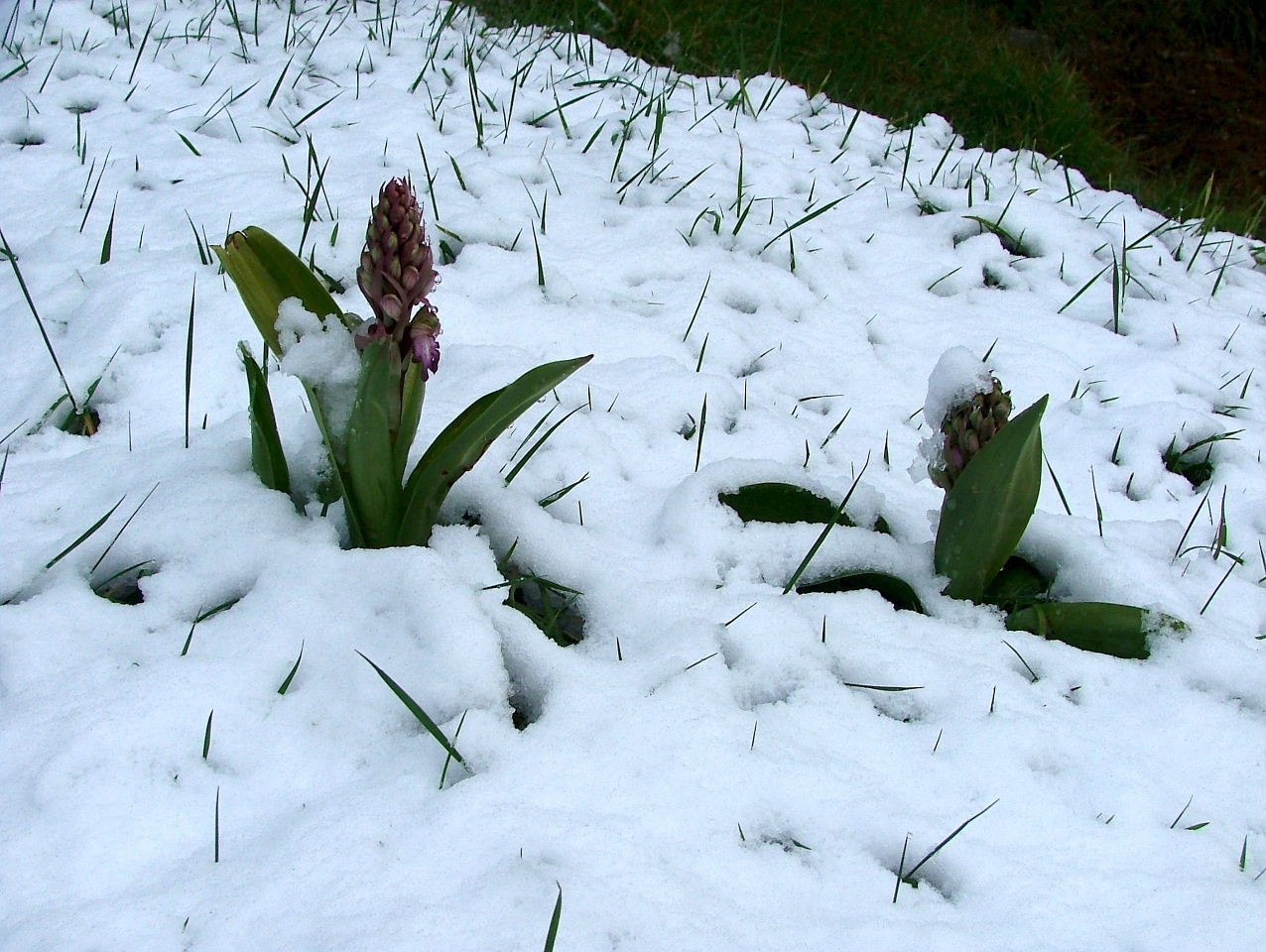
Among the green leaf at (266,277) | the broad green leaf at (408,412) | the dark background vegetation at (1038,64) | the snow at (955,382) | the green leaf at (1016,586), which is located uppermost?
the dark background vegetation at (1038,64)

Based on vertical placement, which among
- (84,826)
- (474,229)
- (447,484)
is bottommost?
(84,826)

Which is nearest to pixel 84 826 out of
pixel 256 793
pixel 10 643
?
pixel 256 793

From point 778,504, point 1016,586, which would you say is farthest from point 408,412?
point 1016,586

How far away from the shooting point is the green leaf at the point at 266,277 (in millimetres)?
1589

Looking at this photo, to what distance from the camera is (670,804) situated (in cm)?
139

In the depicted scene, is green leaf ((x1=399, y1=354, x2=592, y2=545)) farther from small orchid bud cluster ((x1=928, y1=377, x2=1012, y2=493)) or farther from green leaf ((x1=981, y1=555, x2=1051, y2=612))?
green leaf ((x1=981, y1=555, x2=1051, y2=612))

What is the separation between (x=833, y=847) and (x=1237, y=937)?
545mm

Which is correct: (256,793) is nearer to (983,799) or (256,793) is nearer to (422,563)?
(422,563)

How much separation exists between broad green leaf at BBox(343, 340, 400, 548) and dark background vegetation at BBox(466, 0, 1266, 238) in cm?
351

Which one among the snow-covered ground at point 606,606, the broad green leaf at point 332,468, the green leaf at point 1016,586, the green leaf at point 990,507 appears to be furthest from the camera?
the green leaf at point 1016,586

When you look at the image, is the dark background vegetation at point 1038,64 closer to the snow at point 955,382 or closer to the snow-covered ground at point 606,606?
the snow-covered ground at point 606,606

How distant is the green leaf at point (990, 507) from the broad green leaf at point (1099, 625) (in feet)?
0.36

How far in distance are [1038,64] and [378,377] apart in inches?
254

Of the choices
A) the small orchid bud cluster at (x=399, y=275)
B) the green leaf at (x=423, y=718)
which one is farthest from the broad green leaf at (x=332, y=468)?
the green leaf at (x=423, y=718)
